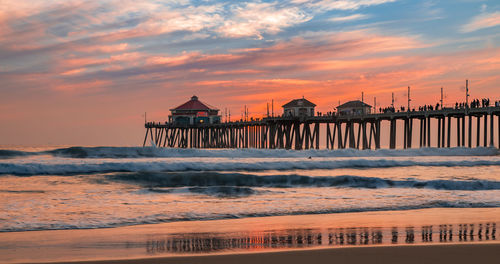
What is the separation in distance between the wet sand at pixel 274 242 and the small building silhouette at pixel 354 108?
187ft


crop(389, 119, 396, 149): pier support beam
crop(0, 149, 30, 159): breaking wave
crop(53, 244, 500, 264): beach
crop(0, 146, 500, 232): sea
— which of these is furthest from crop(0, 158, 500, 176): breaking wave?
crop(389, 119, 396, 149): pier support beam

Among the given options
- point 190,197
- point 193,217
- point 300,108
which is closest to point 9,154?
point 190,197

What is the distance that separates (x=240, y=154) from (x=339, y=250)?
4563cm

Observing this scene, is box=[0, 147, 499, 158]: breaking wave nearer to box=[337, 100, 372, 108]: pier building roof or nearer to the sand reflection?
box=[337, 100, 372, 108]: pier building roof

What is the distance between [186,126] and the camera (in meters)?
86.1

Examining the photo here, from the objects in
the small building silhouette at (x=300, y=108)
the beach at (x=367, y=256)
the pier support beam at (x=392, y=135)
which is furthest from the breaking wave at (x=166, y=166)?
the small building silhouette at (x=300, y=108)

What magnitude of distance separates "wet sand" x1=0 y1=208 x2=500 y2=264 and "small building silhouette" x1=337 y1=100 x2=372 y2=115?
56.9 metres

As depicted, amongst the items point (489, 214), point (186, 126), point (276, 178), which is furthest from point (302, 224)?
point (186, 126)

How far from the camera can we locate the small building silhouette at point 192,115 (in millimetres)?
87562

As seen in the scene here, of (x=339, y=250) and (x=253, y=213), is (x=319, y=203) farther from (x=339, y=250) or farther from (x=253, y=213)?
(x=339, y=250)

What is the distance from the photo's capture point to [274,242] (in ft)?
23.5

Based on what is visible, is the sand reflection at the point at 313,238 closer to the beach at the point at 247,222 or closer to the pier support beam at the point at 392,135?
the beach at the point at 247,222

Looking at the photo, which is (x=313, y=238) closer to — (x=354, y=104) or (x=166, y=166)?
(x=166, y=166)

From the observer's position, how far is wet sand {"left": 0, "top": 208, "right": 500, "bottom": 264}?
606cm
